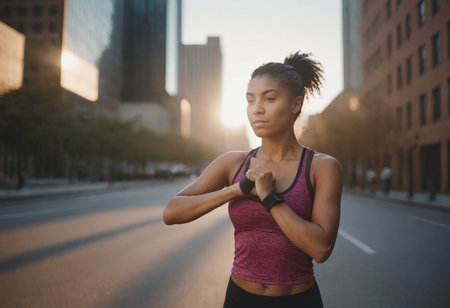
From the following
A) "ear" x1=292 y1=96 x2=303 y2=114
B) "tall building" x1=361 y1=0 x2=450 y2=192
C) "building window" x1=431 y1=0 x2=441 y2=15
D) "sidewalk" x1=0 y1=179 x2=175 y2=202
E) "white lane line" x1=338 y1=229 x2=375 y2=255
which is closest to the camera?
"ear" x1=292 y1=96 x2=303 y2=114

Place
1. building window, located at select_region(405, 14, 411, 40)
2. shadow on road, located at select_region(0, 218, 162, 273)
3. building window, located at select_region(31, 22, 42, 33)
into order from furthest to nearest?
building window, located at select_region(31, 22, 42, 33) < building window, located at select_region(405, 14, 411, 40) < shadow on road, located at select_region(0, 218, 162, 273)

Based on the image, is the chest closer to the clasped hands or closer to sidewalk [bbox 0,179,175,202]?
the clasped hands

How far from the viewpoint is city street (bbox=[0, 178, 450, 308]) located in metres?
4.88

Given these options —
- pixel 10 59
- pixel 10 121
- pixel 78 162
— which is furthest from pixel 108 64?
pixel 10 121

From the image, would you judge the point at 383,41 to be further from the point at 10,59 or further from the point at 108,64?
the point at 108,64

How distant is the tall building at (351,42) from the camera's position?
87619 millimetres

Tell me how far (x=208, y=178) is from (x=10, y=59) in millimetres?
52170

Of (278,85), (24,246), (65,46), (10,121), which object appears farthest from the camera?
(65,46)

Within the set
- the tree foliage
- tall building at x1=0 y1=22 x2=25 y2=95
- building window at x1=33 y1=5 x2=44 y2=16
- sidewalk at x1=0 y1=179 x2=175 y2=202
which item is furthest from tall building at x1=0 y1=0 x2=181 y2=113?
sidewalk at x1=0 y1=179 x2=175 y2=202

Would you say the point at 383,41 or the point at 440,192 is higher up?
the point at 383,41

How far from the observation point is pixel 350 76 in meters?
96.2

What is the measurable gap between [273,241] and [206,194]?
0.36 meters

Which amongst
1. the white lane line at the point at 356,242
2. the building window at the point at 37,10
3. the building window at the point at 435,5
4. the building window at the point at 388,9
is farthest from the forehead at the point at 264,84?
the building window at the point at 37,10

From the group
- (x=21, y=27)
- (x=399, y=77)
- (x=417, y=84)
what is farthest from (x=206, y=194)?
(x=21, y=27)
